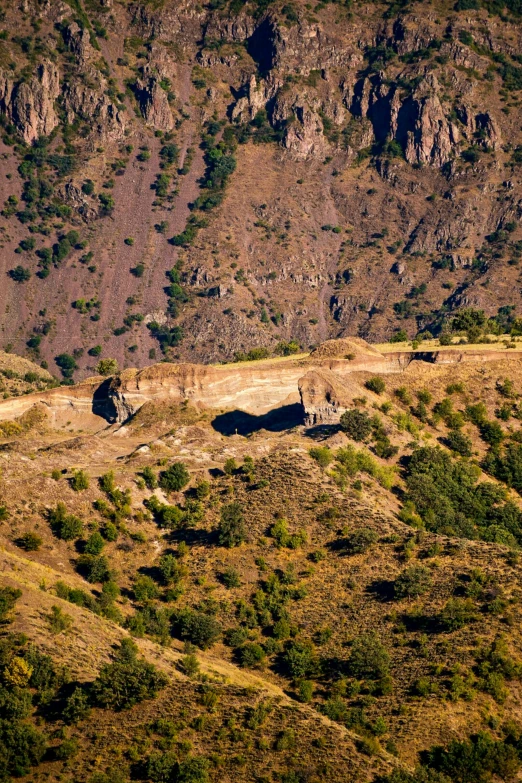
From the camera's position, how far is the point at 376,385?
102750mm

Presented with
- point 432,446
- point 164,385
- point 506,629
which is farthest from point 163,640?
point 164,385

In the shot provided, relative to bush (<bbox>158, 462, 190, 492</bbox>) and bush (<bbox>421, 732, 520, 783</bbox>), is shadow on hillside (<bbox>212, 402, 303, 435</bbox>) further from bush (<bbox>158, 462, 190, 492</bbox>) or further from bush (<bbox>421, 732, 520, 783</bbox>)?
bush (<bbox>421, 732, 520, 783</bbox>)

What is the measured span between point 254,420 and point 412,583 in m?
36.3

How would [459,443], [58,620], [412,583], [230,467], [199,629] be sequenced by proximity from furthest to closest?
1. [459,443]
2. [230,467]
3. [412,583]
4. [199,629]
5. [58,620]

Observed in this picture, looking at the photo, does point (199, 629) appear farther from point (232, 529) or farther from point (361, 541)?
point (361, 541)

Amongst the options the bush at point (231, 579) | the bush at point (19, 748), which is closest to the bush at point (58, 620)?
the bush at point (19, 748)

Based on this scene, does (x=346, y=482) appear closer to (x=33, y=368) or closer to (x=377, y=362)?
(x=377, y=362)

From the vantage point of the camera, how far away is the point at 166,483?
83.8m

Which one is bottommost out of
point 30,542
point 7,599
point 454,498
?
point 454,498

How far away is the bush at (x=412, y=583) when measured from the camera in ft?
234

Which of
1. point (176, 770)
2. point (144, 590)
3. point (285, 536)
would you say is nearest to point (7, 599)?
point (144, 590)

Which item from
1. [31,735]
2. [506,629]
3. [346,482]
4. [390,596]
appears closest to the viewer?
[31,735]

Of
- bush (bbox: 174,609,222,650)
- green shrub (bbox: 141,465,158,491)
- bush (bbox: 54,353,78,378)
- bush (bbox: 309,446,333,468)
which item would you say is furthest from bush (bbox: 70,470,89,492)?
bush (bbox: 54,353,78,378)

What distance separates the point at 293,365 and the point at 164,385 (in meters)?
10.1
